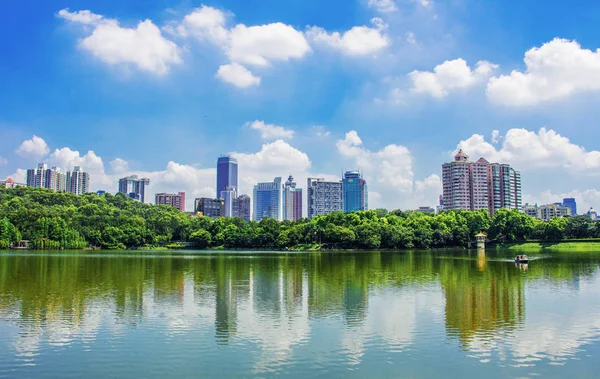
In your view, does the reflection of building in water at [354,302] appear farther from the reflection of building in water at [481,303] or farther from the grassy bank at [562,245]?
the grassy bank at [562,245]

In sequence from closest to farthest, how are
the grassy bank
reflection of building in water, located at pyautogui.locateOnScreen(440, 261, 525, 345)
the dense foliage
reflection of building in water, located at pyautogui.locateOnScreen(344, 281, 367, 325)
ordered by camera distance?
reflection of building in water, located at pyautogui.locateOnScreen(440, 261, 525, 345) → reflection of building in water, located at pyautogui.locateOnScreen(344, 281, 367, 325) → the grassy bank → the dense foliage

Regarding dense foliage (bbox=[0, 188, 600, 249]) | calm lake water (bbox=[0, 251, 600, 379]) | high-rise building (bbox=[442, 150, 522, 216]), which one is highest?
high-rise building (bbox=[442, 150, 522, 216])

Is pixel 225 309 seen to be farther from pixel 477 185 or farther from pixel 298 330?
pixel 477 185

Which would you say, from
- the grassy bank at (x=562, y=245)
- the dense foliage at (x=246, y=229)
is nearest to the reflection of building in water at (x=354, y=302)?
the dense foliage at (x=246, y=229)

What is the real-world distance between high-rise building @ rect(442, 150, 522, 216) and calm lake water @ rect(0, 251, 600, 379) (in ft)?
436

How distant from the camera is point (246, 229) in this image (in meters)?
109

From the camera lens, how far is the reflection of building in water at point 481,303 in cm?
1708

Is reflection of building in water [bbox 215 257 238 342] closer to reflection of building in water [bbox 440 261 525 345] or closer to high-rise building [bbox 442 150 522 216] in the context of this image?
reflection of building in water [bbox 440 261 525 345]

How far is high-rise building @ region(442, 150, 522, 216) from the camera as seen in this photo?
15725 centimetres


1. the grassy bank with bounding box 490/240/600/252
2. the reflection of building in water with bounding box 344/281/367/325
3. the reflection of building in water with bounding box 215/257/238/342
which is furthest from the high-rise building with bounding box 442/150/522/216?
the reflection of building in water with bounding box 215/257/238/342

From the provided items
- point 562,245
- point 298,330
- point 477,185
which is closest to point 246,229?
point 562,245

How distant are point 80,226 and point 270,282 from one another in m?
74.8

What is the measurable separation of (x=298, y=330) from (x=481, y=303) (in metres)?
9.42

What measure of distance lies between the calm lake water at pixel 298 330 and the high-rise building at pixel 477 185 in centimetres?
13300
